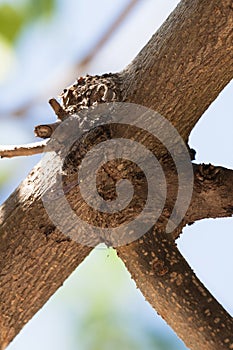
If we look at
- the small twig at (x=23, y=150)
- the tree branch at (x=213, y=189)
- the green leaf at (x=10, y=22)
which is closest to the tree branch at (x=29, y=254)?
the small twig at (x=23, y=150)

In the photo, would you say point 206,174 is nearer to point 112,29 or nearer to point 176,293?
point 176,293

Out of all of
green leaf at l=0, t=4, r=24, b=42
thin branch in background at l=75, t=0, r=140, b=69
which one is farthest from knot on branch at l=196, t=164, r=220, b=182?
green leaf at l=0, t=4, r=24, b=42

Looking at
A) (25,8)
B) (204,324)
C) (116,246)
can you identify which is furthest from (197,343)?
(25,8)

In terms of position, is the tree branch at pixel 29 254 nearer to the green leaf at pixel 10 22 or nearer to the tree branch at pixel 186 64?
the tree branch at pixel 186 64

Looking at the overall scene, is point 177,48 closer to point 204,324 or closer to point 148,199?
point 148,199

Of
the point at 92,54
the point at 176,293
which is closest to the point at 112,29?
the point at 92,54

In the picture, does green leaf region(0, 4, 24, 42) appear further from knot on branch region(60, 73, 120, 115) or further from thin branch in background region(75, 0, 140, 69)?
knot on branch region(60, 73, 120, 115)
